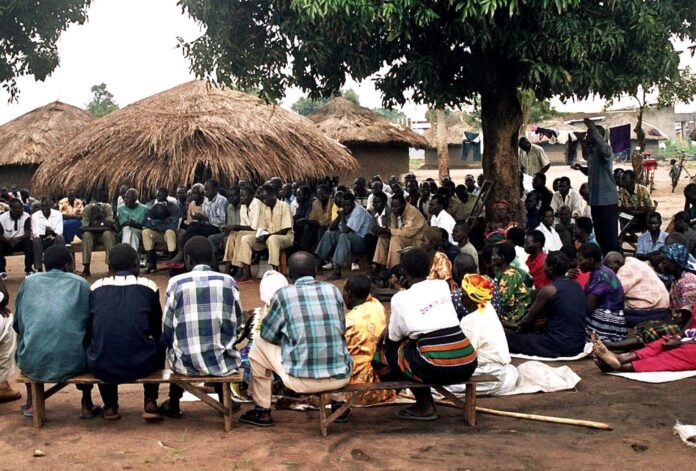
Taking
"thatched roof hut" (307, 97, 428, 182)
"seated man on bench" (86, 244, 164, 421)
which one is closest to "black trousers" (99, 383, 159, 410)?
"seated man on bench" (86, 244, 164, 421)

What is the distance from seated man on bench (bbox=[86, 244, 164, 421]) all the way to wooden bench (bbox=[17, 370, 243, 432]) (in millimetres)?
69

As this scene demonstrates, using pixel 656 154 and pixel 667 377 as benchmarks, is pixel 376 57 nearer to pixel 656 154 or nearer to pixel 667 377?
pixel 667 377

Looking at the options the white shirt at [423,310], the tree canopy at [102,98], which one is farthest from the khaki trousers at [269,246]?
the tree canopy at [102,98]

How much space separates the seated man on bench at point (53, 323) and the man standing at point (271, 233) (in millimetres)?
6654

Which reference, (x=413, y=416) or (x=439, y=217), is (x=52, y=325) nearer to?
(x=413, y=416)

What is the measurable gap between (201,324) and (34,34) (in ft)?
38.6

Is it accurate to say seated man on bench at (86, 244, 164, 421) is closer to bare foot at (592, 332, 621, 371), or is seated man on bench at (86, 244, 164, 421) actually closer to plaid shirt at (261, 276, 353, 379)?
plaid shirt at (261, 276, 353, 379)

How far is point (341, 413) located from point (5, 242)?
923 cm

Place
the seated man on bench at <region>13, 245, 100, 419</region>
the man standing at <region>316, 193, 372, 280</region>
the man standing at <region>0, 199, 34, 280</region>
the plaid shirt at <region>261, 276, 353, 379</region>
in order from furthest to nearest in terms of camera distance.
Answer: the man standing at <region>0, 199, 34, 280</region>
the man standing at <region>316, 193, 372, 280</region>
the seated man on bench at <region>13, 245, 100, 419</region>
the plaid shirt at <region>261, 276, 353, 379</region>

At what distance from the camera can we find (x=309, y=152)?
16.2m

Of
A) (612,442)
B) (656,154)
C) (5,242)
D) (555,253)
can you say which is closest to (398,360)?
(612,442)

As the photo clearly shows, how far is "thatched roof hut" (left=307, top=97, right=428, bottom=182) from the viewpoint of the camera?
24344 mm

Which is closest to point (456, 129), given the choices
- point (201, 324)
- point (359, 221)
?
point (359, 221)

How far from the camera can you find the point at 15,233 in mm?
13312
